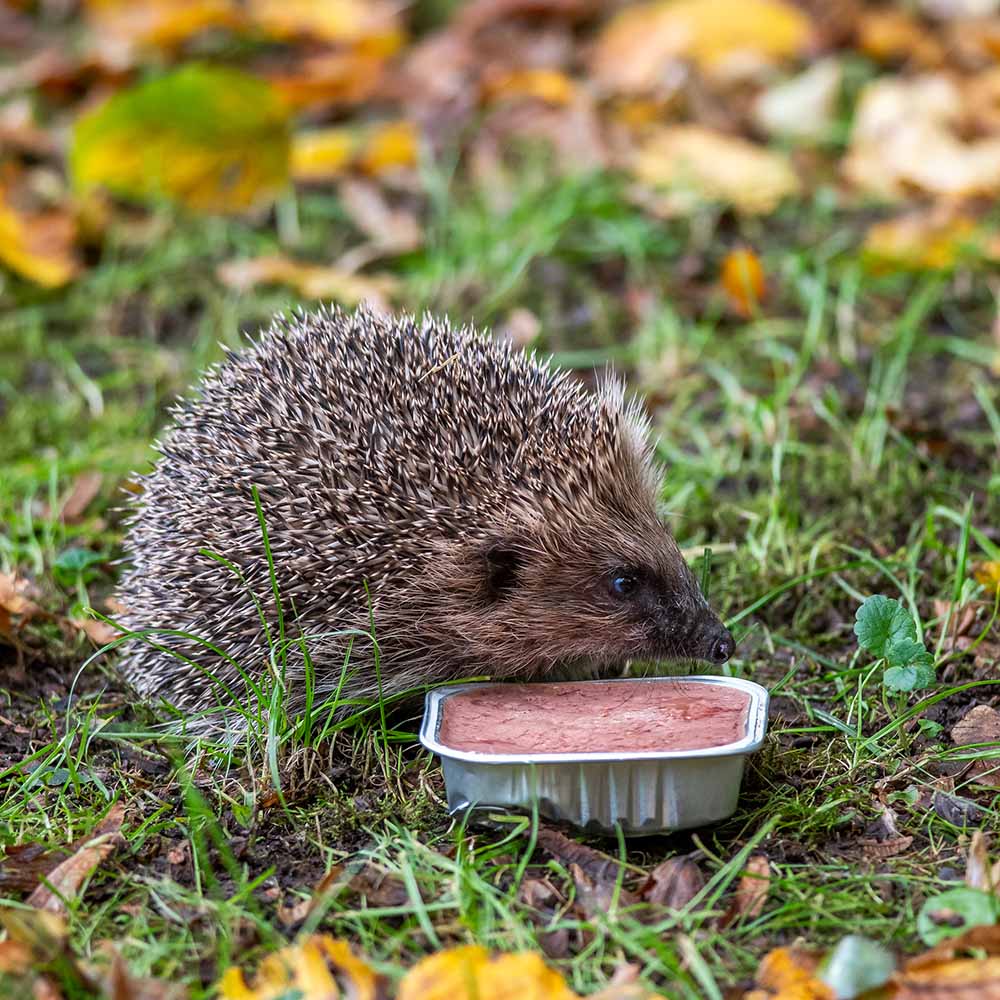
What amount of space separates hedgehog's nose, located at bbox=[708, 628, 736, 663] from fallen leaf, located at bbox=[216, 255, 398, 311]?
324 centimetres

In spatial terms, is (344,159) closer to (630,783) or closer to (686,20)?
(686,20)

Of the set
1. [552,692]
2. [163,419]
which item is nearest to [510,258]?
[163,419]

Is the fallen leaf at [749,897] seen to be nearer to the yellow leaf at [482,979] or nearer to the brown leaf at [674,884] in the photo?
the brown leaf at [674,884]

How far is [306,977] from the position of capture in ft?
9.31

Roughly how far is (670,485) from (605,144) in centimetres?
324

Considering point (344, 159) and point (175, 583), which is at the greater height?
point (344, 159)

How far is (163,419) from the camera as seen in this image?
626 cm

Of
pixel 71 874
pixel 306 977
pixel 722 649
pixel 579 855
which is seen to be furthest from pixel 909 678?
pixel 71 874

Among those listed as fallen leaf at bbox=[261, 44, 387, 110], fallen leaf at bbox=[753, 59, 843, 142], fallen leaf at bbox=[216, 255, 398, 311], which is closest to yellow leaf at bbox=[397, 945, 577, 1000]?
fallen leaf at bbox=[216, 255, 398, 311]

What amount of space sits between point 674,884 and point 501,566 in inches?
46.5

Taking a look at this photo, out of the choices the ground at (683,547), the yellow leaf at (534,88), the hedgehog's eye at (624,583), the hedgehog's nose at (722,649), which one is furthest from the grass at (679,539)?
the yellow leaf at (534,88)

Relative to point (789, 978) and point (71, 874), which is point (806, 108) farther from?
point (71, 874)

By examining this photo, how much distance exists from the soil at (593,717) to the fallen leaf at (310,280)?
3.22 meters

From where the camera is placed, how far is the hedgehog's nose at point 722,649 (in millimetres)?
3930
